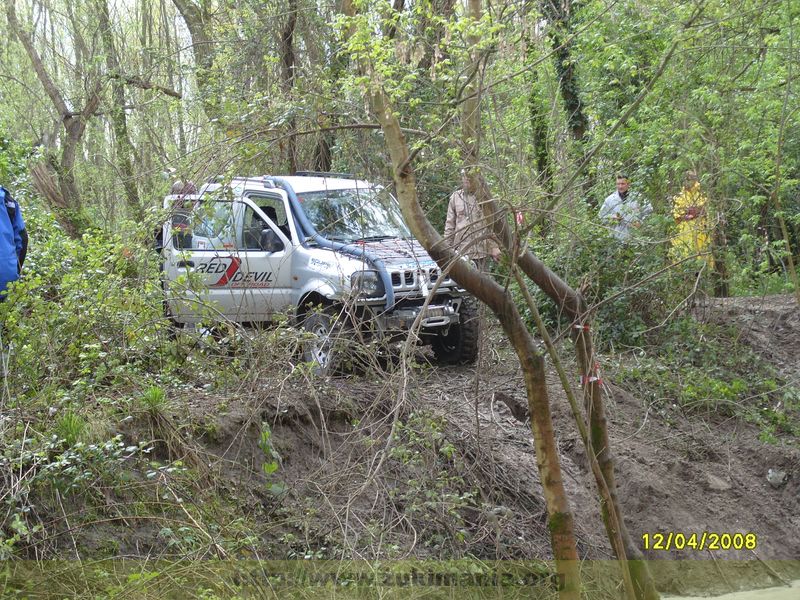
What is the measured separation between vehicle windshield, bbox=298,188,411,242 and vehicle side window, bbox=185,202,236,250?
1022mm

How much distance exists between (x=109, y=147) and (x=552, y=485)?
1998cm

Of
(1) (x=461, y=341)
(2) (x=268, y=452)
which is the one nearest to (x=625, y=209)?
(1) (x=461, y=341)

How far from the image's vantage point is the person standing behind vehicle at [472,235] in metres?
5.36

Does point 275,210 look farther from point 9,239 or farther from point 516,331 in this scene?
point 516,331

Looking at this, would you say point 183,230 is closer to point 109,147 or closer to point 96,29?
point 96,29

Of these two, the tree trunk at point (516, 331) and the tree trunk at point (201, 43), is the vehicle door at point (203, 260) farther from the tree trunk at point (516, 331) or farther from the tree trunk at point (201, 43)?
the tree trunk at point (201, 43)

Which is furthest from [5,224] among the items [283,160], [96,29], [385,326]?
[96,29]

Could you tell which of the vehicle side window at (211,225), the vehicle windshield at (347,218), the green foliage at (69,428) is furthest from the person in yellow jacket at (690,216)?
the green foliage at (69,428)

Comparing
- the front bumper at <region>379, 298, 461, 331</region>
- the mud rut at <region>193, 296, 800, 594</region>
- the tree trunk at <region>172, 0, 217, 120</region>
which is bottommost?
the mud rut at <region>193, 296, 800, 594</region>

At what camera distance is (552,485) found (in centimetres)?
561

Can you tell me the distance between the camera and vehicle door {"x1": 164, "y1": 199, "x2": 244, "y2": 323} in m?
6.80

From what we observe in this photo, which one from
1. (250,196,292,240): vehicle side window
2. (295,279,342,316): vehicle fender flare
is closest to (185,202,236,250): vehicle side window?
(250,196,292,240): vehicle side window

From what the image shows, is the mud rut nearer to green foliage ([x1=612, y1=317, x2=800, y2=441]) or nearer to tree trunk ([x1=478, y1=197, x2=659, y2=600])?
green foliage ([x1=612, y1=317, x2=800, y2=441])
